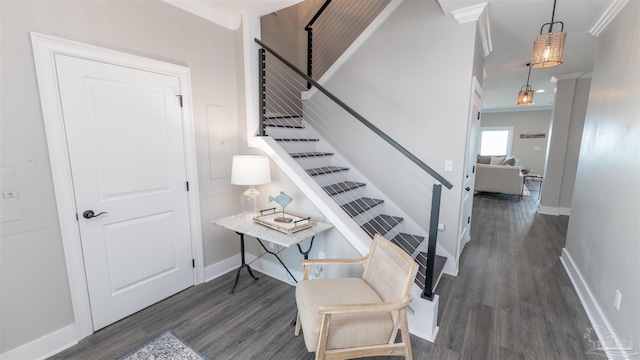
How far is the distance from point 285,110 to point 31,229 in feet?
10.5

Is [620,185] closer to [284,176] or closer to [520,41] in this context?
[520,41]

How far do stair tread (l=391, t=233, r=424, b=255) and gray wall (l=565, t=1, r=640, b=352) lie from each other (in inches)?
58.0

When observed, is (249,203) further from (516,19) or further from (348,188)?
(516,19)

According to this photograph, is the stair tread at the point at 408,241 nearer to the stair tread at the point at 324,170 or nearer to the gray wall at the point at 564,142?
the stair tread at the point at 324,170

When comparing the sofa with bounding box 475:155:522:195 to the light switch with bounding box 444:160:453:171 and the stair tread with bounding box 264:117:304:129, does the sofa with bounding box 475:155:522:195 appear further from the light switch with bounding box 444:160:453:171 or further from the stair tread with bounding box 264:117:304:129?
the stair tread with bounding box 264:117:304:129

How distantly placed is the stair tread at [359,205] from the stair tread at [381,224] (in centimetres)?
16

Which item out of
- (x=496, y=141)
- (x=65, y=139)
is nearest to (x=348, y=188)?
(x=65, y=139)

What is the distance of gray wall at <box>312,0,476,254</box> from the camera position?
2.85 m

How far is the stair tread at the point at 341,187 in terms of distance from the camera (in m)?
3.09

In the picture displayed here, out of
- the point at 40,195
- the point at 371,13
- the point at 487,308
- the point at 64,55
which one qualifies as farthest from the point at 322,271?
the point at 371,13

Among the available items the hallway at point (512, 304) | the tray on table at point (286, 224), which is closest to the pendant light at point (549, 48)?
the hallway at point (512, 304)

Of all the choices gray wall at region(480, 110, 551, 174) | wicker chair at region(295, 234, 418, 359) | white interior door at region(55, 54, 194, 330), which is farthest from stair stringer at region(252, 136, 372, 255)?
gray wall at region(480, 110, 551, 174)

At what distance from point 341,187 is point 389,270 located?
161 cm

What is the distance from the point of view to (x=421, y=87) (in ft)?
10.1
